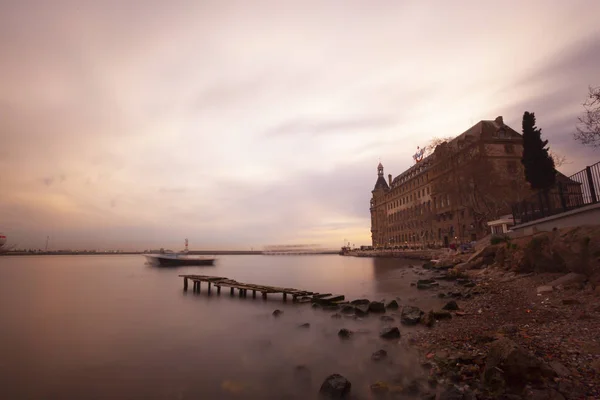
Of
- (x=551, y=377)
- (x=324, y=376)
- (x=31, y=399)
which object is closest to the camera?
(x=551, y=377)

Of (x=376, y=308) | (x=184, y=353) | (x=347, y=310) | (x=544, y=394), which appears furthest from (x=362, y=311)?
(x=544, y=394)

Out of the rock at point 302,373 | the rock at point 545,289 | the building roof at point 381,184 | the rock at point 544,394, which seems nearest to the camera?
the rock at point 544,394

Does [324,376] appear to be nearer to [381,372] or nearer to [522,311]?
[381,372]

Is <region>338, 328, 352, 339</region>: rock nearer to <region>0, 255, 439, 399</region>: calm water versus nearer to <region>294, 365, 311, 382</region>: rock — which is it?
<region>0, 255, 439, 399</region>: calm water

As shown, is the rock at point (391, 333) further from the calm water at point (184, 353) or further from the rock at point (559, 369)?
the rock at point (559, 369)

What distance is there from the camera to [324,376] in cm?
946

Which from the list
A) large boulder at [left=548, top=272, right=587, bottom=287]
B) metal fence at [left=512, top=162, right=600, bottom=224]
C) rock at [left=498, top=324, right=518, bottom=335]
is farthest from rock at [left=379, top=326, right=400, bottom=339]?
metal fence at [left=512, top=162, right=600, bottom=224]

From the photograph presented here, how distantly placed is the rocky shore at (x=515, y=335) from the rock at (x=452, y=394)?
0.07ft

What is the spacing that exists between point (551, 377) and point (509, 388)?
86cm

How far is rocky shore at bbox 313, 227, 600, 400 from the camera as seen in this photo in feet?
21.0

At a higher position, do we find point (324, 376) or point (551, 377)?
point (551, 377)

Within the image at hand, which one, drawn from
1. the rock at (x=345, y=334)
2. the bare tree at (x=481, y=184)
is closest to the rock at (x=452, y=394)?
the rock at (x=345, y=334)

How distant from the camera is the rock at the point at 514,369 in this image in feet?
20.9

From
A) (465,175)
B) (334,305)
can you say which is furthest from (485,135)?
(334,305)
